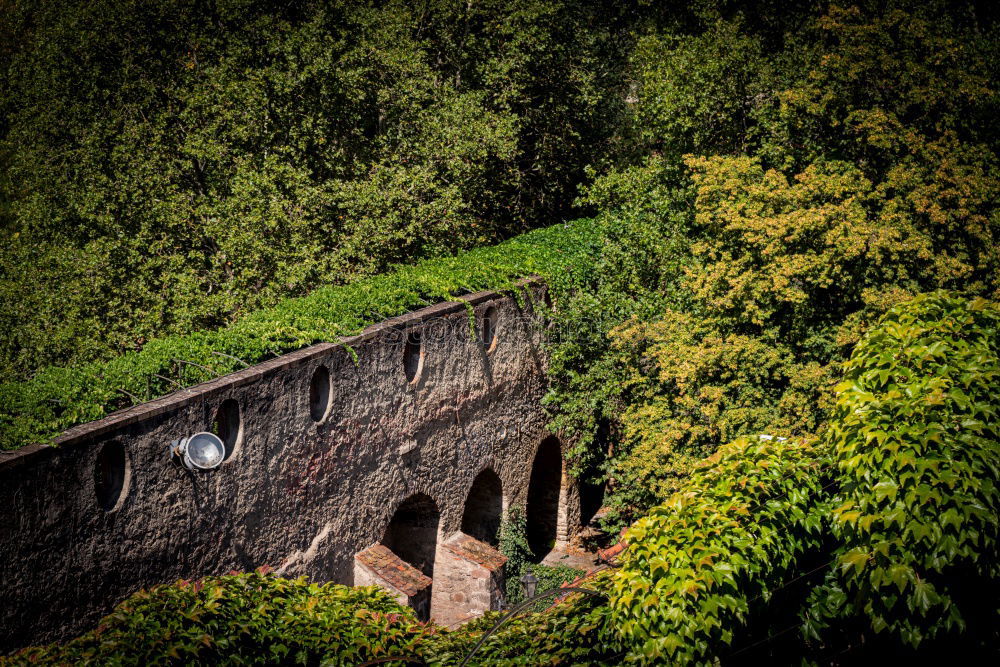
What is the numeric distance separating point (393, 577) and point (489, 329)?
14.7 feet

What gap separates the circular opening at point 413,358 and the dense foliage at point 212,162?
15.0 feet

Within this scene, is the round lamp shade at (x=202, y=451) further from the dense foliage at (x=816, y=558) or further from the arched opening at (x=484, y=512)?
the arched opening at (x=484, y=512)

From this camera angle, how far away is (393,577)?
1012 cm

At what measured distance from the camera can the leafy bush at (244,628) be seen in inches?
221

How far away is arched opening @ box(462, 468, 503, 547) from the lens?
1418 centimetres

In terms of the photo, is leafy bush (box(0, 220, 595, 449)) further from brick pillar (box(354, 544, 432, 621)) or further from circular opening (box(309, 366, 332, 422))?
brick pillar (box(354, 544, 432, 621))

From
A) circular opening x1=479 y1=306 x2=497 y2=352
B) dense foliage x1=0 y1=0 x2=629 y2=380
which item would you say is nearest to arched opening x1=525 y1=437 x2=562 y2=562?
circular opening x1=479 y1=306 x2=497 y2=352

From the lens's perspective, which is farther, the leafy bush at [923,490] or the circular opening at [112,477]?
the circular opening at [112,477]

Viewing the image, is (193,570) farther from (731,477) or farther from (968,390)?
(968,390)

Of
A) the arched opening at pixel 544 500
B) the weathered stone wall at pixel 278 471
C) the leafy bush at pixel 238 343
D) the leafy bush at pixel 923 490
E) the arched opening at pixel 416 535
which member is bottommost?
the arched opening at pixel 544 500

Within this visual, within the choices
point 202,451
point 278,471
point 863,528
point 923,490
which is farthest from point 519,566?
point 923,490

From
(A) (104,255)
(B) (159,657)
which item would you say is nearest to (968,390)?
(B) (159,657)

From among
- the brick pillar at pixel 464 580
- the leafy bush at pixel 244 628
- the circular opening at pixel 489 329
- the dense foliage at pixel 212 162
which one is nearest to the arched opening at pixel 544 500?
the circular opening at pixel 489 329

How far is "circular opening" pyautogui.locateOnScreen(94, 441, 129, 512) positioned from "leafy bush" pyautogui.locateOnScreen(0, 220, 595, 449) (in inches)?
14.1
